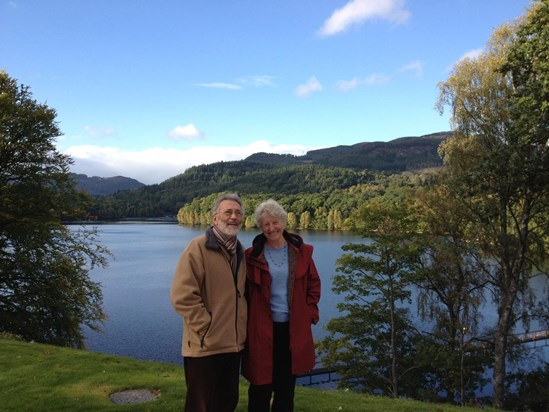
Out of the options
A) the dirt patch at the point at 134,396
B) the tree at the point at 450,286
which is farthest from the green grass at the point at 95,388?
the tree at the point at 450,286

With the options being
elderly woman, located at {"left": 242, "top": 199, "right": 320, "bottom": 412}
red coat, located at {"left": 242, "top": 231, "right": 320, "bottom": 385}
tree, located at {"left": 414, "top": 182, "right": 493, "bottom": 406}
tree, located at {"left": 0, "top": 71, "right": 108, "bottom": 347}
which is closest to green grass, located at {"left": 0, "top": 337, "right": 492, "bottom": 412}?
elderly woman, located at {"left": 242, "top": 199, "right": 320, "bottom": 412}

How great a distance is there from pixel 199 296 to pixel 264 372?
3.18 feet

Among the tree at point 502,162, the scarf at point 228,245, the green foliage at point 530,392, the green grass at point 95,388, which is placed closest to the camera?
the scarf at point 228,245

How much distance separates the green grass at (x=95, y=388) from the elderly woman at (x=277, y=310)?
199 cm

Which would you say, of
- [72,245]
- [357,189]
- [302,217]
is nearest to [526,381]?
[72,245]

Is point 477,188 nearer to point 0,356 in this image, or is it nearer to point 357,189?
point 0,356

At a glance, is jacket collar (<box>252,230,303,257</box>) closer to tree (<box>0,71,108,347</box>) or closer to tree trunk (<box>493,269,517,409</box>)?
tree trunk (<box>493,269,517,409</box>)

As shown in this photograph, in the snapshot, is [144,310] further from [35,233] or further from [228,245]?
[228,245]

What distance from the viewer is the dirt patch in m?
5.84

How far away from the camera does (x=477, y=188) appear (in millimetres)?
13078

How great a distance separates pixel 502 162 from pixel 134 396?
36.2 feet

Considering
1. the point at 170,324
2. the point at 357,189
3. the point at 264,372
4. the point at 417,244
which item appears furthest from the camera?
the point at 357,189

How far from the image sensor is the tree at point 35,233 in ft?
48.6

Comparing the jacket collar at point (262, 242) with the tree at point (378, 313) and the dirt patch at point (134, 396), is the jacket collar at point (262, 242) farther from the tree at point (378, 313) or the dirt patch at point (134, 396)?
the tree at point (378, 313)
